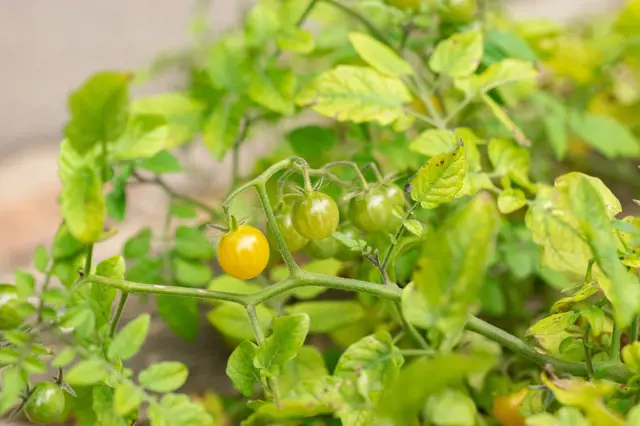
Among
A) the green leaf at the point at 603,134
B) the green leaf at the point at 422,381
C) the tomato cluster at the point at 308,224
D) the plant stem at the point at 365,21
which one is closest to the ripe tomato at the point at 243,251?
the tomato cluster at the point at 308,224

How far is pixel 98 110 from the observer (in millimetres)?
421

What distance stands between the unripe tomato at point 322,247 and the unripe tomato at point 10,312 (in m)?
0.28

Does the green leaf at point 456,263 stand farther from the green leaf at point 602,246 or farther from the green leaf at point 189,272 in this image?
the green leaf at point 189,272

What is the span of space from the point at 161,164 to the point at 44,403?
1.29 ft

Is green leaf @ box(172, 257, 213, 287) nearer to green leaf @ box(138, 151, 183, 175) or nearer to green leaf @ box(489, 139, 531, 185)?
green leaf @ box(138, 151, 183, 175)

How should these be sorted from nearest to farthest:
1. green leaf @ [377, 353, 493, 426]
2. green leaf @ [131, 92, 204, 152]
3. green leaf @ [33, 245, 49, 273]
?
green leaf @ [377, 353, 493, 426]
green leaf @ [33, 245, 49, 273]
green leaf @ [131, 92, 204, 152]

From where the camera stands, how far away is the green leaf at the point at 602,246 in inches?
18.1

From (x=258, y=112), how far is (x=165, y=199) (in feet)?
1.85

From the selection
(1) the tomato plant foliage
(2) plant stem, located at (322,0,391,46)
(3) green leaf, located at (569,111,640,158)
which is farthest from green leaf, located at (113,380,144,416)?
(3) green leaf, located at (569,111,640,158)

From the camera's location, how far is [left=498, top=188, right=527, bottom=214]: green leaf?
64cm

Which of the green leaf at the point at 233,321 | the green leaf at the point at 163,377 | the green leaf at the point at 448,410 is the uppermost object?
the green leaf at the point at 448,410

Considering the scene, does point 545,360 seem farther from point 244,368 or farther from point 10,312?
point 10,312

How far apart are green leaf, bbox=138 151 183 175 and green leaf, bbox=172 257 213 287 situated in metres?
0.13

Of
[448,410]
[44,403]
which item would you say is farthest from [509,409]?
[44,403]
